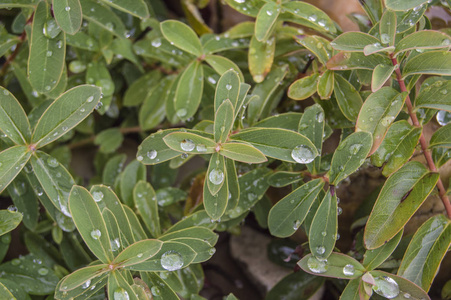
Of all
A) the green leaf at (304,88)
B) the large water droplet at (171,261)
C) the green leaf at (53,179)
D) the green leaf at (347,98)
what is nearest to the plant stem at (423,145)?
the green leaf at (347,98)

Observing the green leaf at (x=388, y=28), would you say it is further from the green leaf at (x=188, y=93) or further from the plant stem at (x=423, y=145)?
the green leaf at (x=188, y=93)

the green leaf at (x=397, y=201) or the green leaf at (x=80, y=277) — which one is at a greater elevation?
the green leaf at (x=397, y=201)

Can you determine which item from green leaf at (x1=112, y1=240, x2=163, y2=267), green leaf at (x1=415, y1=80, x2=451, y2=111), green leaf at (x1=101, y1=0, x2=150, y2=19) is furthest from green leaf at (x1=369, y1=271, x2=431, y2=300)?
green leaf at (x1=101, y1=0, x2=150, y2=19)

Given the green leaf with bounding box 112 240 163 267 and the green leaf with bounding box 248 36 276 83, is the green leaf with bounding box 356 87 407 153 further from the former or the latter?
the green leaf with bounding box 112 240 163 267

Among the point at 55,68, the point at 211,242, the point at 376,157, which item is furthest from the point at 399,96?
the point at 55,68

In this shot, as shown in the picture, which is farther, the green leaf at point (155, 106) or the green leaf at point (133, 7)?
the green leaf at point (155, 106)

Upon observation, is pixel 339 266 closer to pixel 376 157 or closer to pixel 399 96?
pixel 376 157
